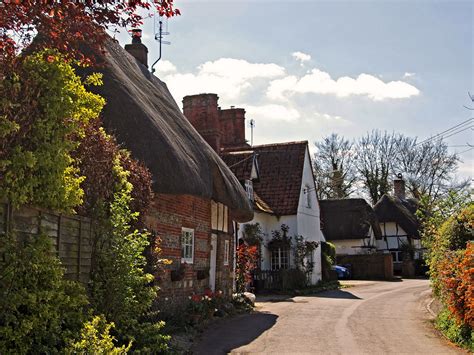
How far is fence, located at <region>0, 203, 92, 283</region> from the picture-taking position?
534cm

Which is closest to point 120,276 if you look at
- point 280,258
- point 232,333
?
point 232,333

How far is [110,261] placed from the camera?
7.52m

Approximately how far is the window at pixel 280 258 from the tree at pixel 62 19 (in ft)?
69.8

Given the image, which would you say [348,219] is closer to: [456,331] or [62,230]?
[456,331]

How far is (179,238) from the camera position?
12875 millimetres

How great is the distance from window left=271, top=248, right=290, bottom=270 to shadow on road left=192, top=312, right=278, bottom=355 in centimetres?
1092

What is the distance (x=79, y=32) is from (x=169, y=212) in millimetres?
7019

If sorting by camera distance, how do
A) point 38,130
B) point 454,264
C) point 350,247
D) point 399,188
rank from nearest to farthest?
point 38,130
point 454,264
point 350,247
point 399,188

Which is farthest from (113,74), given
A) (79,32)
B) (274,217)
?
(274,217)

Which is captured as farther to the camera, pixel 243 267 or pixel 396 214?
pixel 396 214

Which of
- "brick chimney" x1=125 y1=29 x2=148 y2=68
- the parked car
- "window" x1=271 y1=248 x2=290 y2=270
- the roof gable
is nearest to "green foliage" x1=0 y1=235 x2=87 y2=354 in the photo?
"brick chimney" x1=125 y1=29 x2=148 y2=68

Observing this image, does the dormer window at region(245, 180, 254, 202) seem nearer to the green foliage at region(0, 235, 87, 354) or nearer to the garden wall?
the garden wall

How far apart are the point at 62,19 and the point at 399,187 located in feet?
154

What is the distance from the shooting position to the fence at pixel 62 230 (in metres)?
5.34
